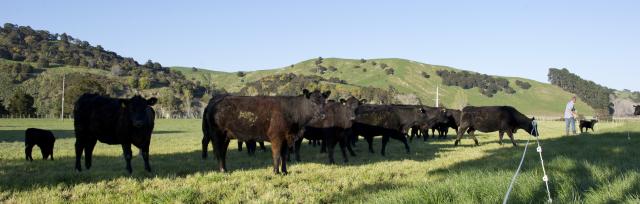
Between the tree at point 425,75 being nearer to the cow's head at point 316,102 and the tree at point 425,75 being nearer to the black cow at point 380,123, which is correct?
Result: the black cow at point 380,123

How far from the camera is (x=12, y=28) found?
175 metres

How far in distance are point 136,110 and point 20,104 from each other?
263 ft

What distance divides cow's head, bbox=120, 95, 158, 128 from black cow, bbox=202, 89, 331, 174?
1.51 meters

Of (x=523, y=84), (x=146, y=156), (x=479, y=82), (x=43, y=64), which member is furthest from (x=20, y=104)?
(x=523, y=84)

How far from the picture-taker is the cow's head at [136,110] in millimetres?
10594

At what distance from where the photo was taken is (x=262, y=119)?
36.3 feet

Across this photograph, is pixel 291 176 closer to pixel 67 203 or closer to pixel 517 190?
pixel 67 203

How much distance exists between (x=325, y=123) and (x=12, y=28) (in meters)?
→ 198

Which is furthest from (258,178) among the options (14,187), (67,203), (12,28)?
(12,28)

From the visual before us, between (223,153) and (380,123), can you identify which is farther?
(380,123)

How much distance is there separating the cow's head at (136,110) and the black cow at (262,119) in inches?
59.5

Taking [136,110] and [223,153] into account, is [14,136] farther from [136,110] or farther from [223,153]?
[223,153]

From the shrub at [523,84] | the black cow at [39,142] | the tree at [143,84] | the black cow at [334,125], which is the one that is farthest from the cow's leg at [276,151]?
the shrub at [523,84]

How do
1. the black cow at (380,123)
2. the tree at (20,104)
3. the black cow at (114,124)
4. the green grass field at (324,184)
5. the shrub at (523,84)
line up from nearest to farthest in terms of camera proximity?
the green grass field at (324,184) → the black cow at (114,124) → the black cow at (380,123) → the tree at (20,104) → the shrub at (523,84)
